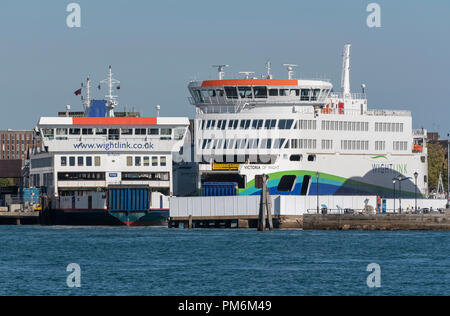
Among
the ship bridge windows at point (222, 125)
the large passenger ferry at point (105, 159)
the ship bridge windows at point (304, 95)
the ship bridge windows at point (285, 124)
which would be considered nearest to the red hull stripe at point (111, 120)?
the large passenger ferry at point (105, 159)

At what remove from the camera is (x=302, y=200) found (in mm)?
107750

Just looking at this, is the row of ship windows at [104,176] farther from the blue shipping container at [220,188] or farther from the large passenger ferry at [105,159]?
the blue shipping container at [220,188]

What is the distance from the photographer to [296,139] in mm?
114062

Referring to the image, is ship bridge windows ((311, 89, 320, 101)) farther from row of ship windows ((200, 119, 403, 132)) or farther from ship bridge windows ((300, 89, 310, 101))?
row of ship windows ((200, 119, 403, 132))

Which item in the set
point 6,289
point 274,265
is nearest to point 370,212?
point 274,265

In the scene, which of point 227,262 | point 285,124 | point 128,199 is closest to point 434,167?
point 285,124

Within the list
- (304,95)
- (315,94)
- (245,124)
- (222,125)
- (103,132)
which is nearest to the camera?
(245,124)

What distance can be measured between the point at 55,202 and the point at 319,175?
82.3 feet

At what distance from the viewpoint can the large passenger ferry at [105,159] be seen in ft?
390

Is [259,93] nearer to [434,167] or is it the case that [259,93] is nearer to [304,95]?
[304,95]
